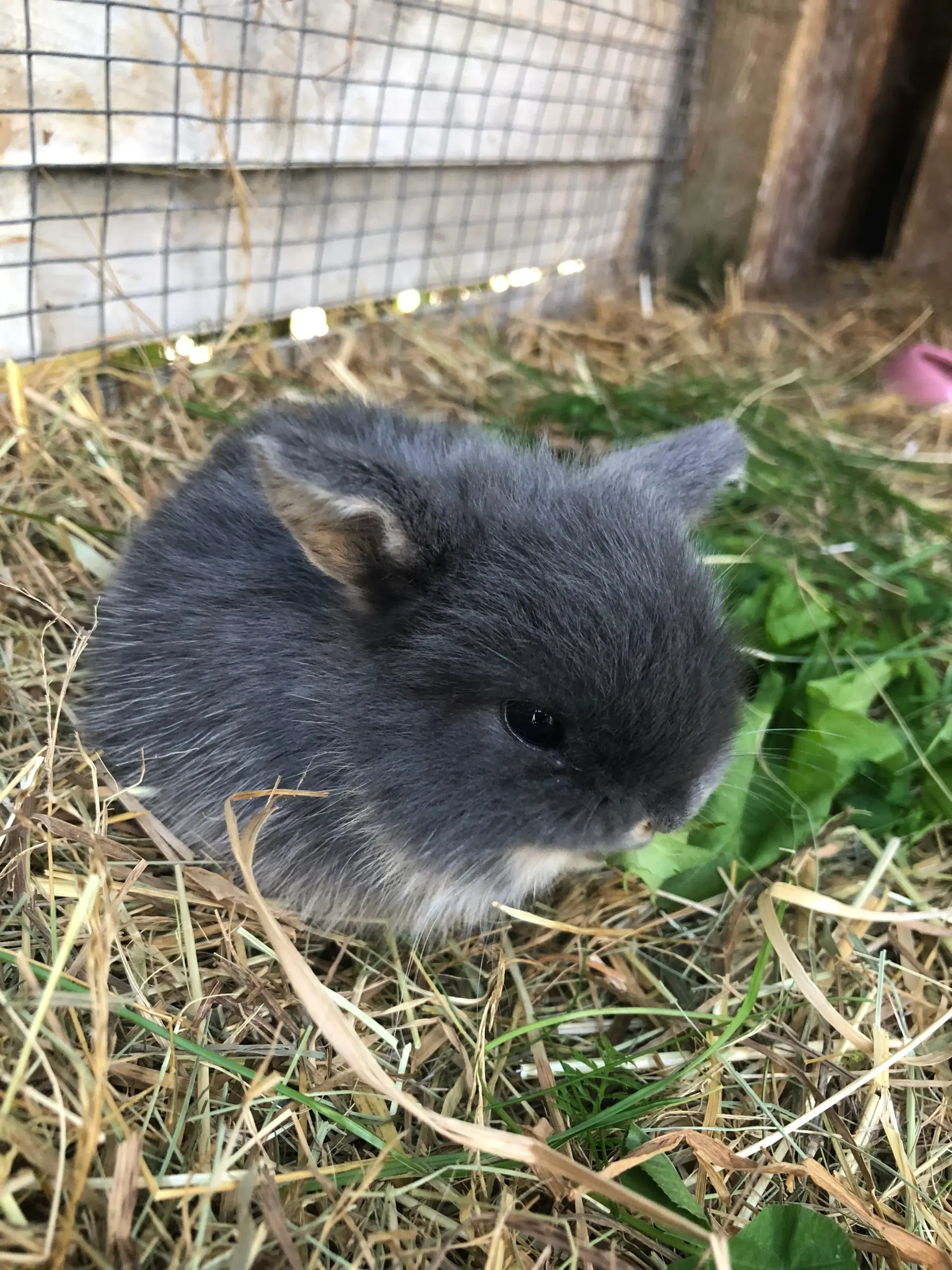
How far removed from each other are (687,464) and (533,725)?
794mm

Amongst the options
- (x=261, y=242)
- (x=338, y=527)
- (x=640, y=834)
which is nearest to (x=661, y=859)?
(x=640, y=834)

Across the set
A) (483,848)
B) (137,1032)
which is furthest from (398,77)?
(137,1032)

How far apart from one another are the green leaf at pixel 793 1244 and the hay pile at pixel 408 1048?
7 cm

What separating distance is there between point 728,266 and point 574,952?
469cm

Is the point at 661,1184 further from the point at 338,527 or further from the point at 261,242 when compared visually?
the point at 261,242

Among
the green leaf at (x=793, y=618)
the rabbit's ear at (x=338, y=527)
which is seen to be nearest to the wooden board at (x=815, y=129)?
the green leaf at (x=793, y=618)

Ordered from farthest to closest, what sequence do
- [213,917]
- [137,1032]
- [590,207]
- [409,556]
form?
[590,207]
[213,917]
[409,556]
[137,1032]

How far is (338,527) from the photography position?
152 cm

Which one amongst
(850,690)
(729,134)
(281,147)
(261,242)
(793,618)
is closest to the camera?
(850,690)

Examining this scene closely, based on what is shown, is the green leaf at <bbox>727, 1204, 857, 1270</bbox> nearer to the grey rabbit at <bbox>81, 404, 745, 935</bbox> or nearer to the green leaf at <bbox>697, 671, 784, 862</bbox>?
the grey rabbit at <bbox>81, 404, 745, 935</bbox>

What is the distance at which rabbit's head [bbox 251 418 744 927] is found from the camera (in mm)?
1494

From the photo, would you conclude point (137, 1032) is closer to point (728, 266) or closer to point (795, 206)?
point (728, 266)

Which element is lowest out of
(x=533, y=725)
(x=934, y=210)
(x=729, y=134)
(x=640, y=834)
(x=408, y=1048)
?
(x=408, y=1048)

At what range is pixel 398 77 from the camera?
338 centimetres
